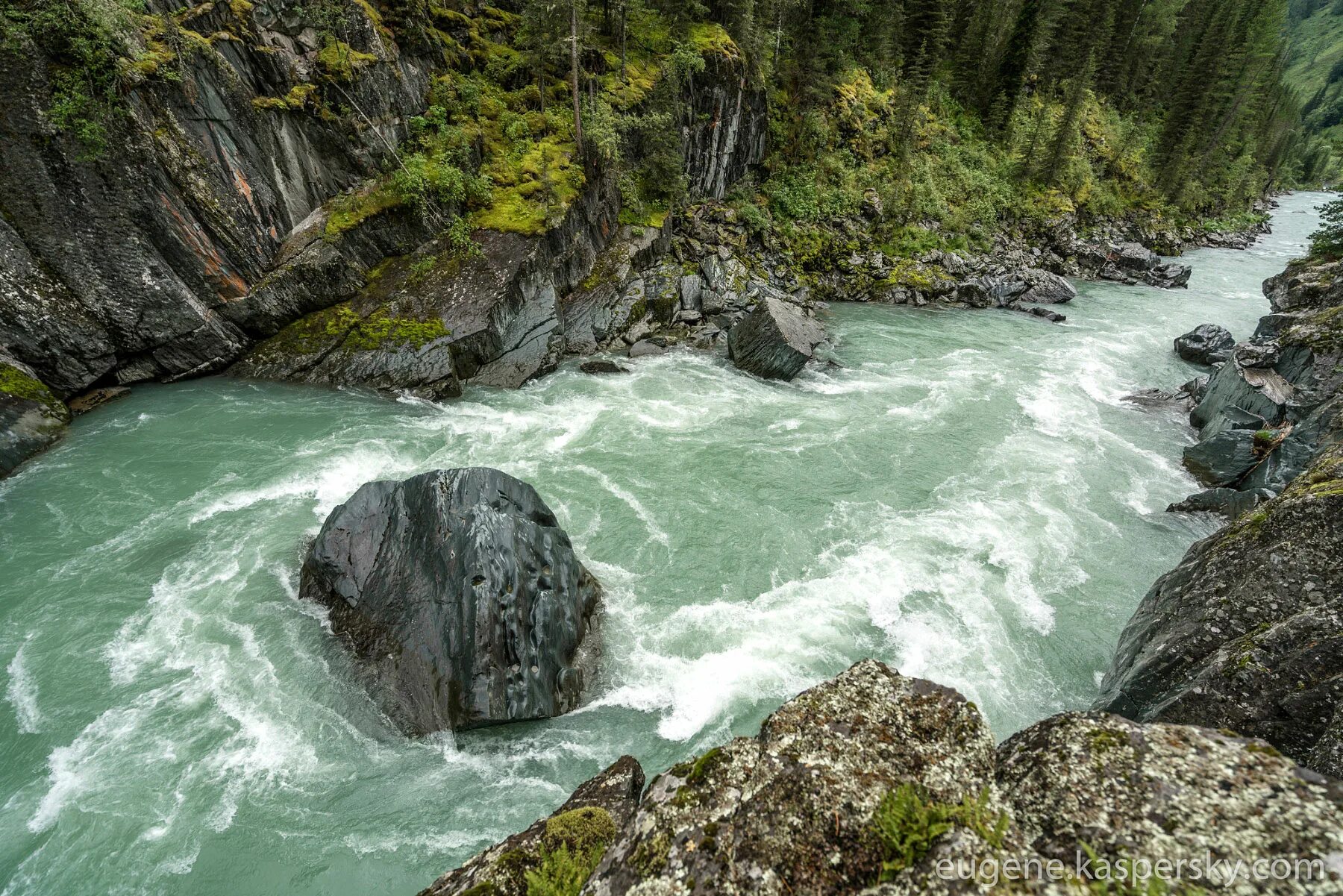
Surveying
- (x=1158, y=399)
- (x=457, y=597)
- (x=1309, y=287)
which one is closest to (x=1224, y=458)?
(x=1158, y=399)

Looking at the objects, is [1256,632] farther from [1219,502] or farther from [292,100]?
[292,100]

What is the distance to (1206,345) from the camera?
978 inches

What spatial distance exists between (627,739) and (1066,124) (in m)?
52.0

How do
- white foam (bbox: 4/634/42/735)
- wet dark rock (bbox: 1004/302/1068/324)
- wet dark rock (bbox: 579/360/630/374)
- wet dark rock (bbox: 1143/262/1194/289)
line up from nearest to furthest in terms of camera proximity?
1. white foam (bbox: 4/634/42/735)
2. wet dark rock (bbox: 579/360/630/374)
3. wet dark rock (bbox: 1004/302/1068/324)
4. wet dark rock (bbox: 1143/262/1194/289)

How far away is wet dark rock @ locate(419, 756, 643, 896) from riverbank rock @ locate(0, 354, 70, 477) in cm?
1678

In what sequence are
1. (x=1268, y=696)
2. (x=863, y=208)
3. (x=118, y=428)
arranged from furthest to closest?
(x=863, y=208), (x=118, y=428), (x=1268, y=696)

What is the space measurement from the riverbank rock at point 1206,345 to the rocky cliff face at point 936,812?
95.5ft

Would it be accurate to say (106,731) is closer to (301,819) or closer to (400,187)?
(301,819)

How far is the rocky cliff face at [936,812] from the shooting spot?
132 inches

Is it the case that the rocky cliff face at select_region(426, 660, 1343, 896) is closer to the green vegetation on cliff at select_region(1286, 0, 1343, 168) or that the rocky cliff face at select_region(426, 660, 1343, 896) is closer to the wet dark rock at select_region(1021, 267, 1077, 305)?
the wet dark rock at select_region(1021, 267, 1077, 305)

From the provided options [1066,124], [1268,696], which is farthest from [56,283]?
[1066,124]

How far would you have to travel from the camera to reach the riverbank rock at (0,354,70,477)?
1375cm

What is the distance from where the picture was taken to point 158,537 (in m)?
12.0

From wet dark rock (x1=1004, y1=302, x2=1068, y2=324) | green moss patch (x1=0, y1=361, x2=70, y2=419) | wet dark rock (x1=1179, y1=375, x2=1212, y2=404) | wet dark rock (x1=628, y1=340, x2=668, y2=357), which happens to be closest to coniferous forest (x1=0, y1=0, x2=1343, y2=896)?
green moss patch (x1=0, y1=361, x2=70, y2=419)
